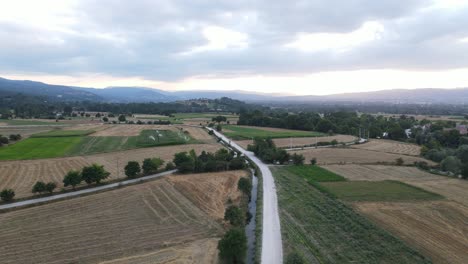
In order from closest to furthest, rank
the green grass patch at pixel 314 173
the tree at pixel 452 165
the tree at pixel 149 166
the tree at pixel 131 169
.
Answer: the tree at pixel 131 169
the green grass patch at pixel 314 173
the tree at pixel 149 166
the tree at pixel 452 165

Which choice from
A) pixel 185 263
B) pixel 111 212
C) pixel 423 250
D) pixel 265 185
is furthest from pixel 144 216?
Result: pixel 423 250

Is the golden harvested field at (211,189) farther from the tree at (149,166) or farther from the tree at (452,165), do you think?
the tree at (452,165)

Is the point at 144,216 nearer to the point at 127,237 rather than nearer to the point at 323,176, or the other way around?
the point at 127,237

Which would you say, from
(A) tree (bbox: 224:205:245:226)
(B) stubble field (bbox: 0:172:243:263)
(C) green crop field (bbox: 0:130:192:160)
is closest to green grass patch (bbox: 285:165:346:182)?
(B) stubble field (bbox: 0:172:243:263)

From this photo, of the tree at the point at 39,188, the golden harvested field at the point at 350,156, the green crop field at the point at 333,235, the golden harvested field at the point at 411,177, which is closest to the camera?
the green crop field at the point at 333,235

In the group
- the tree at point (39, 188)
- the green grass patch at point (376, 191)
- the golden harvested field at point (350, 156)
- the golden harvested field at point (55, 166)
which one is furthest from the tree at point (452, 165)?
the tree at point (39, 188)

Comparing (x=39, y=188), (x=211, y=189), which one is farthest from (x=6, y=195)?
(x=211, y=189)

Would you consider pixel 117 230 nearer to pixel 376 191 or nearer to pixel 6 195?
pixel 6 195
